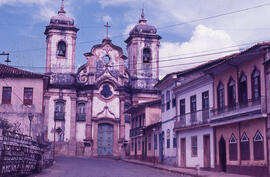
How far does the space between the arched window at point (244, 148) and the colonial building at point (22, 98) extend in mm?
17211

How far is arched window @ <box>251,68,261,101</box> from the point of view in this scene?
21.1m

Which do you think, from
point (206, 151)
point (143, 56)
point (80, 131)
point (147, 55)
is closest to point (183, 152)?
point (206, 151)

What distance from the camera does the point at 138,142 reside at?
4497 cm

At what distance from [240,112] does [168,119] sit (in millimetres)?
12520

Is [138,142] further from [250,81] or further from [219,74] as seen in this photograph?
[250,81]

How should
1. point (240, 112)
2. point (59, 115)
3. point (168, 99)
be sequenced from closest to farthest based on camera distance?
point (240, 112)
point (168, 99)
point (59, 115)

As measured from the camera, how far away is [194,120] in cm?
2808

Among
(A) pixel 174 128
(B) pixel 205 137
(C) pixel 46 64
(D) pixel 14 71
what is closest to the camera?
(B) pixel 205 137

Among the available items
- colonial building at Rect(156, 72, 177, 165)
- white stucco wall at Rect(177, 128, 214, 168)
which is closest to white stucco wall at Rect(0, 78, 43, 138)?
colonial building at Rect(156, 72, 177, 165)

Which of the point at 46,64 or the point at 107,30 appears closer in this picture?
the point at 46,64

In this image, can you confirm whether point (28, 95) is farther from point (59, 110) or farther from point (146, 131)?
point (59, 110)

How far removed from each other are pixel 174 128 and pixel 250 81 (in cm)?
1037

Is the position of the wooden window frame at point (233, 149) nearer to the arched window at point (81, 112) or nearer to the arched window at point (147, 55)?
the arched window at point (81, 112)

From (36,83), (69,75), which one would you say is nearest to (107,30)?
(69,75)
